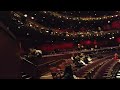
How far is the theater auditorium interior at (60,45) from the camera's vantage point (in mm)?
4754

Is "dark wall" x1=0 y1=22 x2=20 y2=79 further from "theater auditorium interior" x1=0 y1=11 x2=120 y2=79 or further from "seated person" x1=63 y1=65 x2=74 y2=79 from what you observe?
"seated person" x1=63 y1=65 x2=74 y2=79

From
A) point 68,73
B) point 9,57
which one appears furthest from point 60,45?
point 9,57

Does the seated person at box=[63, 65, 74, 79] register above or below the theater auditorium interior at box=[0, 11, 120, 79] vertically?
below

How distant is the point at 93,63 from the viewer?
486 centimetres

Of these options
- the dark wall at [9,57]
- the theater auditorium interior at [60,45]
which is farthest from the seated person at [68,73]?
the dark wall at [9,57]

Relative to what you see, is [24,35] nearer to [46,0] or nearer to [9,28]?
[9,28]

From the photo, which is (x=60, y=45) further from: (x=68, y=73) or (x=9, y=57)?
(x=9, y=57)

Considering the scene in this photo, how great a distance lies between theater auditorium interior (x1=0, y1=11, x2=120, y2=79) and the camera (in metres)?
4.75

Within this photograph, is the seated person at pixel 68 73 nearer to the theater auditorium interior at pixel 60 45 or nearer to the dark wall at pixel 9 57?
the theater auditorium interior at pixel 60 45

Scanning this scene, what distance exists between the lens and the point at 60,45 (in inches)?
191

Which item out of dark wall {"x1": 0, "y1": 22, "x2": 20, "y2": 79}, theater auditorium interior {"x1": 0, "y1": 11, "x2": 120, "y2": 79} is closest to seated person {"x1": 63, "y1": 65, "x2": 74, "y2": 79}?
theater auditorium interior {"x1": 0, "y1": 11, "x2": 120, "y2": 79}

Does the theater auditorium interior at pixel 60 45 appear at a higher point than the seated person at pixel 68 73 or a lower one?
higher
